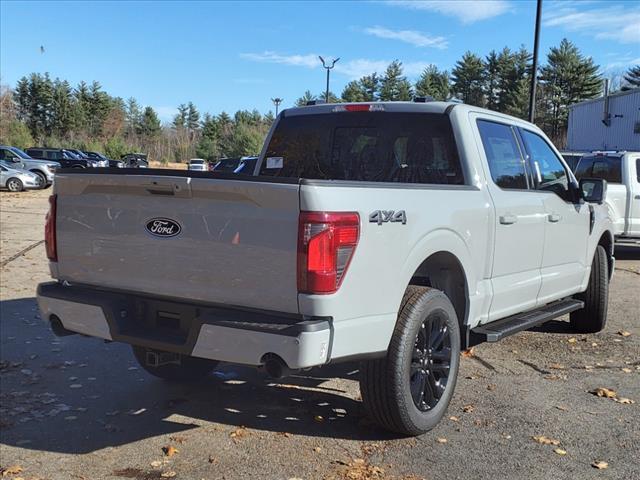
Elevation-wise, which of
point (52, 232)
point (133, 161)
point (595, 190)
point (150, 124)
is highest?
point (150, 124)

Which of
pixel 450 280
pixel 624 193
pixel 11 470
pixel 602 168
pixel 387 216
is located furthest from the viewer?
pixel 602 168

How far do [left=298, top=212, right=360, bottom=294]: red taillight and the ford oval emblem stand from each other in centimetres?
75

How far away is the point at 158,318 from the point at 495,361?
321cm

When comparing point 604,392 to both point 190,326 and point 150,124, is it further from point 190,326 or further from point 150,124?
point 150,124

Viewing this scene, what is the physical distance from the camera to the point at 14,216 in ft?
57.4

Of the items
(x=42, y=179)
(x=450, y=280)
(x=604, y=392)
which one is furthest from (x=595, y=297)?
(x=42, y=179)

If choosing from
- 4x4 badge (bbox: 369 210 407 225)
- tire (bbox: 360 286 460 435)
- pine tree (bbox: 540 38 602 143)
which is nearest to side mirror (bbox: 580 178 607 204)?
tire (bbox: 360 286 460 435)

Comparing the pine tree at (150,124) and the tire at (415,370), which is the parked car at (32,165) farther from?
the pine tree at (150,124)

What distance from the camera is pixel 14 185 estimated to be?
27.3 m

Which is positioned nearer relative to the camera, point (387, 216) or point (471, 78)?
point (387, 216)

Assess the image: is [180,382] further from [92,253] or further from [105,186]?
[105,186]

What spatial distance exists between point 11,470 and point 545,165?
15.1 ft

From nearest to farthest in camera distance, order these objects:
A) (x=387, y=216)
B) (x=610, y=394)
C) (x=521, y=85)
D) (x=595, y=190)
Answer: (x=387, y=216)
(x=610, y=394)
(x=595, y=190)
(x=521, y=85)

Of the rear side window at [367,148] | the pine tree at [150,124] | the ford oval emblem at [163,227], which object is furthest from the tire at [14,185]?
the pine tree at [150,124]
